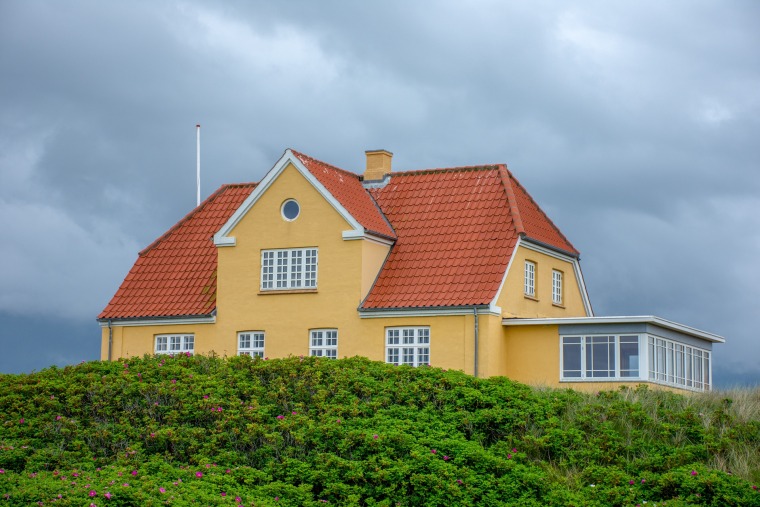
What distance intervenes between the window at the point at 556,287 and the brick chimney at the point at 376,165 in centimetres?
770

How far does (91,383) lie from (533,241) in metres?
17.7

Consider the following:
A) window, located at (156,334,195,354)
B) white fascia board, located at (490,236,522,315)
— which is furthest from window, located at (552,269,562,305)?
window, located at (156,334,195,354)

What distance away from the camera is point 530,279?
136 ft

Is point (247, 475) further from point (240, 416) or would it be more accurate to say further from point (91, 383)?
point (91, 383)

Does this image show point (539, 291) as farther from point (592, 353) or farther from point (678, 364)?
point (678, 364)

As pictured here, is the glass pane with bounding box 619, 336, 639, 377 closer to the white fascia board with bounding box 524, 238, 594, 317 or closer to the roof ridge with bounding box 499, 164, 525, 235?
the roof ridge with bounding box 499, 164, 525, 235

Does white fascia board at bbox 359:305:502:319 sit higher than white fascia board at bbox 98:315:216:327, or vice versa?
white fascia board at bbox 359:305:502:319

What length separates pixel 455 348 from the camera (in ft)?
125

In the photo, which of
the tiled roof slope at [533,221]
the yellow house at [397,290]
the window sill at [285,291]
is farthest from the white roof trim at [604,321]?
the window sill at [285,291]

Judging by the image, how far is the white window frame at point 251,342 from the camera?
41.5 meters

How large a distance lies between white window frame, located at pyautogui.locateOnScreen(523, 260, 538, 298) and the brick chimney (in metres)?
7.31

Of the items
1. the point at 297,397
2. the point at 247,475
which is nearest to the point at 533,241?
the point at 297,397

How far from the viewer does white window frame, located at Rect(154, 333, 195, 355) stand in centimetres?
4288

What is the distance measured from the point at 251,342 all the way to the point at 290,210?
16.3 feet
